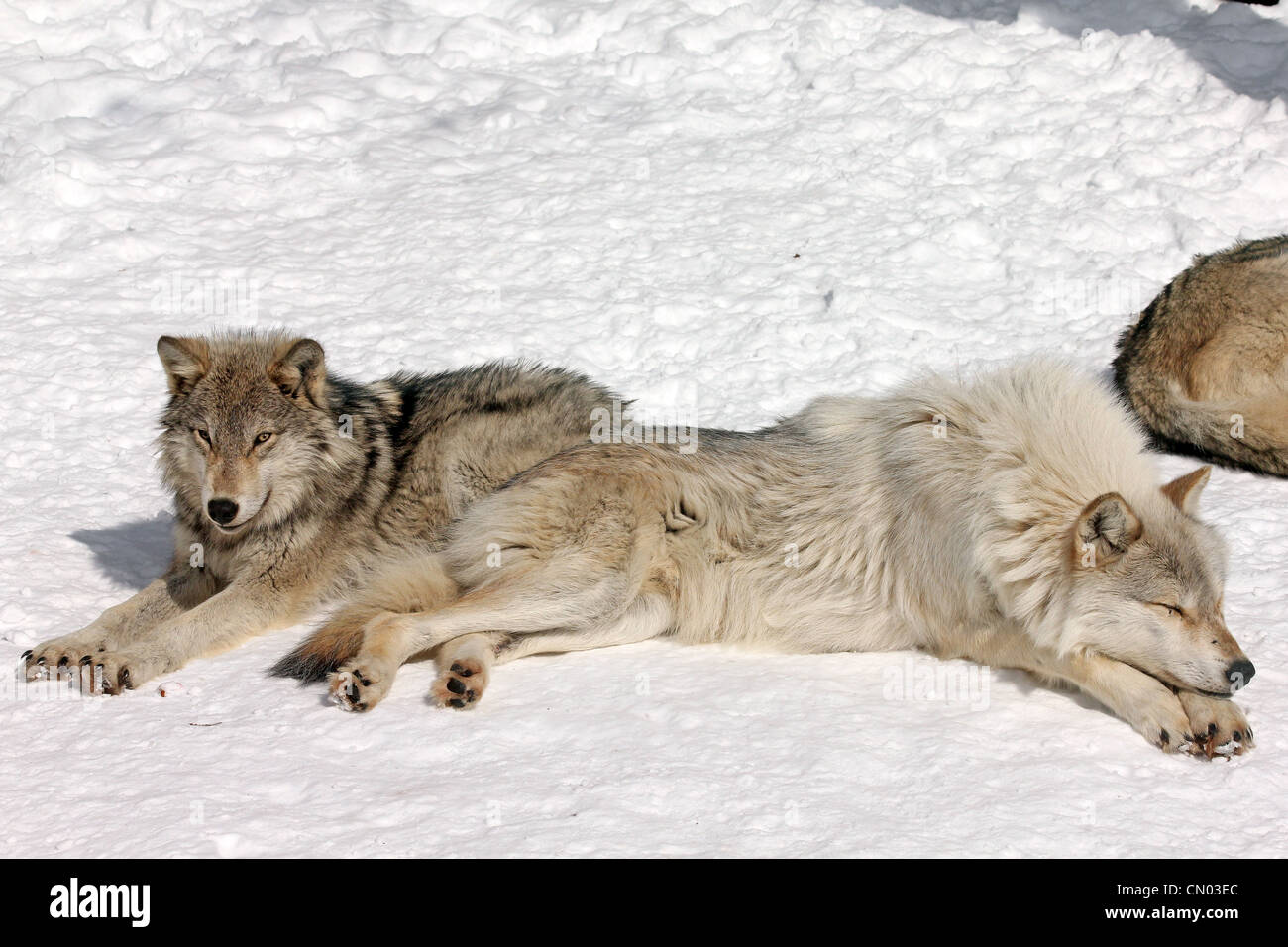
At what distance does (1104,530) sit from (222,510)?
3527 mm

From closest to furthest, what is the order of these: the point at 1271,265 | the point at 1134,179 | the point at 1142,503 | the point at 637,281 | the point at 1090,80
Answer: the point at 1142,503, the point at 1271,265, the point at 637,281, the point at 1134,179, the point at 1090,80

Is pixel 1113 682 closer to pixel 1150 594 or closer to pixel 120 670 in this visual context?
pixel 1150 594

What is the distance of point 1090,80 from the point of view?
9977mm

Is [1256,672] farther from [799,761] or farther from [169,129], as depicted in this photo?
[169,129]

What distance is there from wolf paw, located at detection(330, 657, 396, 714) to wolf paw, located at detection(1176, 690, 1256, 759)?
286 centimetres

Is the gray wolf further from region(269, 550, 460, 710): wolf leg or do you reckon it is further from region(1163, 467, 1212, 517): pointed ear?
region(1163, 467, 1212, 517): pointed ear

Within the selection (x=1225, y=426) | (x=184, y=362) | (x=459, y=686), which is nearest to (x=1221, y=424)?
(x=1225, y=426)

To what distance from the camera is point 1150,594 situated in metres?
4.20

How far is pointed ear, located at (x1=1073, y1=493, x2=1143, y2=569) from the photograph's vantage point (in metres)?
4.16

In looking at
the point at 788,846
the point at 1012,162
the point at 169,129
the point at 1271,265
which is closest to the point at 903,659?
the point at 788,846

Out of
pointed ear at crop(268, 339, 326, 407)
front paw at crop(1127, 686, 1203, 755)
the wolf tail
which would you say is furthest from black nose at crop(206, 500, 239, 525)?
the wolf tail

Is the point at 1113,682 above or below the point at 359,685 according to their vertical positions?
above

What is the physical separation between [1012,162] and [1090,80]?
139 cm

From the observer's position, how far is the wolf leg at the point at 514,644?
4414mm
